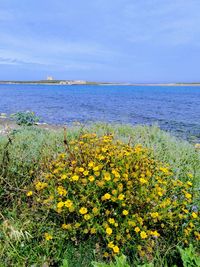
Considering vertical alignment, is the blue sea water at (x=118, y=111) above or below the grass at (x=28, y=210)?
below

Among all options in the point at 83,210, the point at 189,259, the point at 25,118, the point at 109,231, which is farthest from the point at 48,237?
the point at 25,118

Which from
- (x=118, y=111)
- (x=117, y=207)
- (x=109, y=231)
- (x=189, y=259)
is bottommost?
(x=118, y=111)

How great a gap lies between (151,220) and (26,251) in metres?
1.53

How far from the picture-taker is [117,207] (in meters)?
3.37

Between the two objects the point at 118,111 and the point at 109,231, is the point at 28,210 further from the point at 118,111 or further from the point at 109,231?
the point at 118,111

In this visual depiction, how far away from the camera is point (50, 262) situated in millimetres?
3287

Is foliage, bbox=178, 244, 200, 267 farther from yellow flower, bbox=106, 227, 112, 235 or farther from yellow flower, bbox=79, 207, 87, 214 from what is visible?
yellow flower, bbox=79, 207, 87, 214

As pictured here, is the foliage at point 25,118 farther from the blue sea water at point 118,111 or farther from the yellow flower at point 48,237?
the yellow flower at point 48,237

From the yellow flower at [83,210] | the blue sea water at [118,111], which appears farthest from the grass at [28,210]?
the blue sea water at [118,111]

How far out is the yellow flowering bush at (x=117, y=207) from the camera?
322 centimetres

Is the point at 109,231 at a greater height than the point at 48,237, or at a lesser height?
greater

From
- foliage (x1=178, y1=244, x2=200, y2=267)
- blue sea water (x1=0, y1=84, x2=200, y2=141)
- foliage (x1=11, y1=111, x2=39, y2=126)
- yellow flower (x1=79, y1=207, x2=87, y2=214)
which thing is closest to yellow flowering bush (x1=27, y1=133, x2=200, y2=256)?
yellow flower (x1=79, y1=207, x2=87, y2=214)

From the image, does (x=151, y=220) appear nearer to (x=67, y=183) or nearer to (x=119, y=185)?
(x=119, y=185)

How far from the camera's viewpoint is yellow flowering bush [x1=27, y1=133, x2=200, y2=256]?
3.22 m
